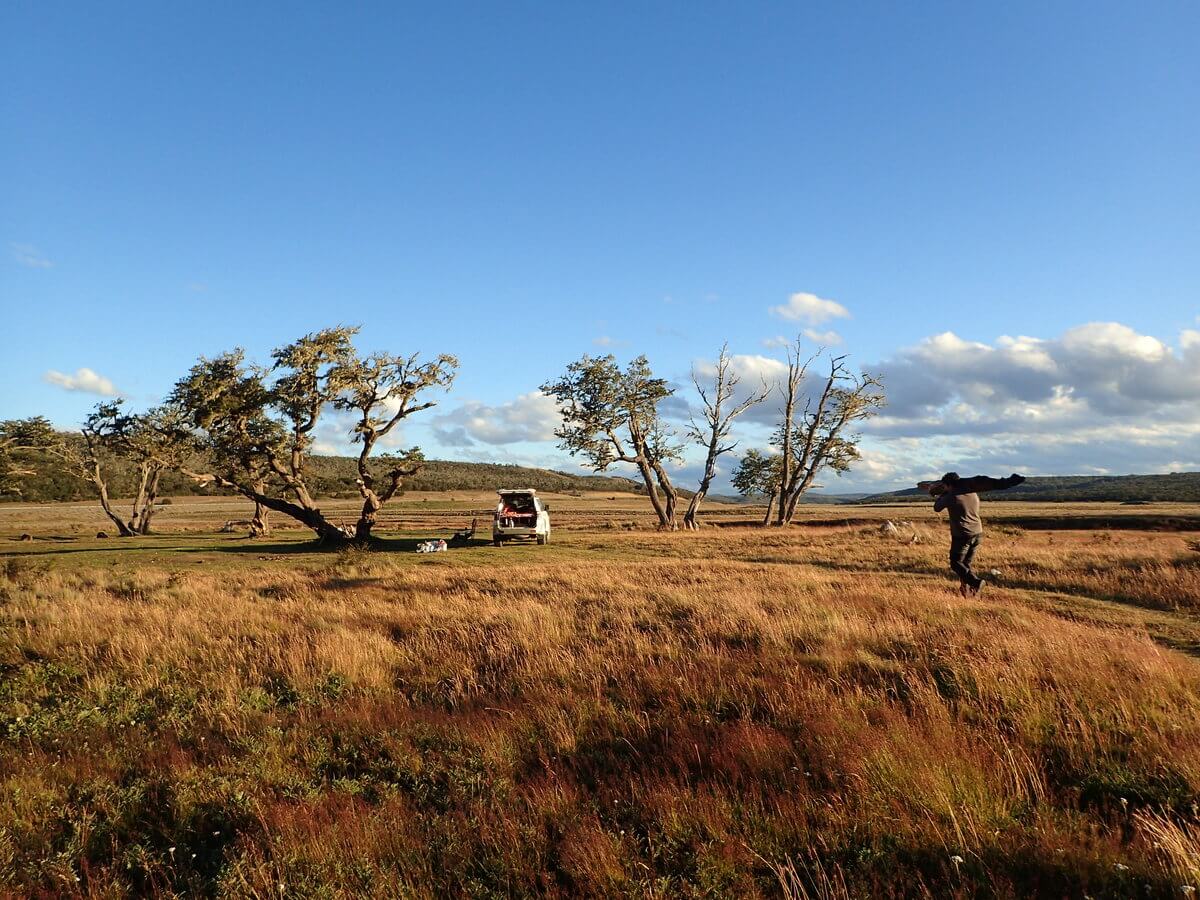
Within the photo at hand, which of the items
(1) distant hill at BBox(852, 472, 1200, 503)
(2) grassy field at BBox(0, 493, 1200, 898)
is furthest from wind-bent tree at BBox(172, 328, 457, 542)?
(1) distant hill at BBox(852, 472, 1200, 503)

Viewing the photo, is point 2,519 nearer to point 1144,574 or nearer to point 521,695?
point 521,695

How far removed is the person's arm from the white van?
62.7 feet

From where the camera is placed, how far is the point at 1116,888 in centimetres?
313

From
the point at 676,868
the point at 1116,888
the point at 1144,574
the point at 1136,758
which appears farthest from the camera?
the point at 1144,574

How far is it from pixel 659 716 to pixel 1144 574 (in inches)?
578

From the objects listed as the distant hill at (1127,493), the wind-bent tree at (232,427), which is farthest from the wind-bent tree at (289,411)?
the distant hill at (1127,493)

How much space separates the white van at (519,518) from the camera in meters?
28.1

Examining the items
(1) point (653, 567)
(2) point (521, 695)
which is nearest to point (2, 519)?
(1) point (653, 567)

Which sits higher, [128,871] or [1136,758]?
[1136,758]

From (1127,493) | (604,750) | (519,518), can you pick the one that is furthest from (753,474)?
(1127,493)

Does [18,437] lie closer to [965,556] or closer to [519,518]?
[519,518]

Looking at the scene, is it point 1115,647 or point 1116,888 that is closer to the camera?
point 1116,888

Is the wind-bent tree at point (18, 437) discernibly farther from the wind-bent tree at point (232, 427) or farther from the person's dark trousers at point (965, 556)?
the person's dark trousers at point (965, 556)

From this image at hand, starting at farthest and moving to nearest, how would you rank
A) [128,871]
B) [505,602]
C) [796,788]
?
[505,602], [796,788], [128,871]
